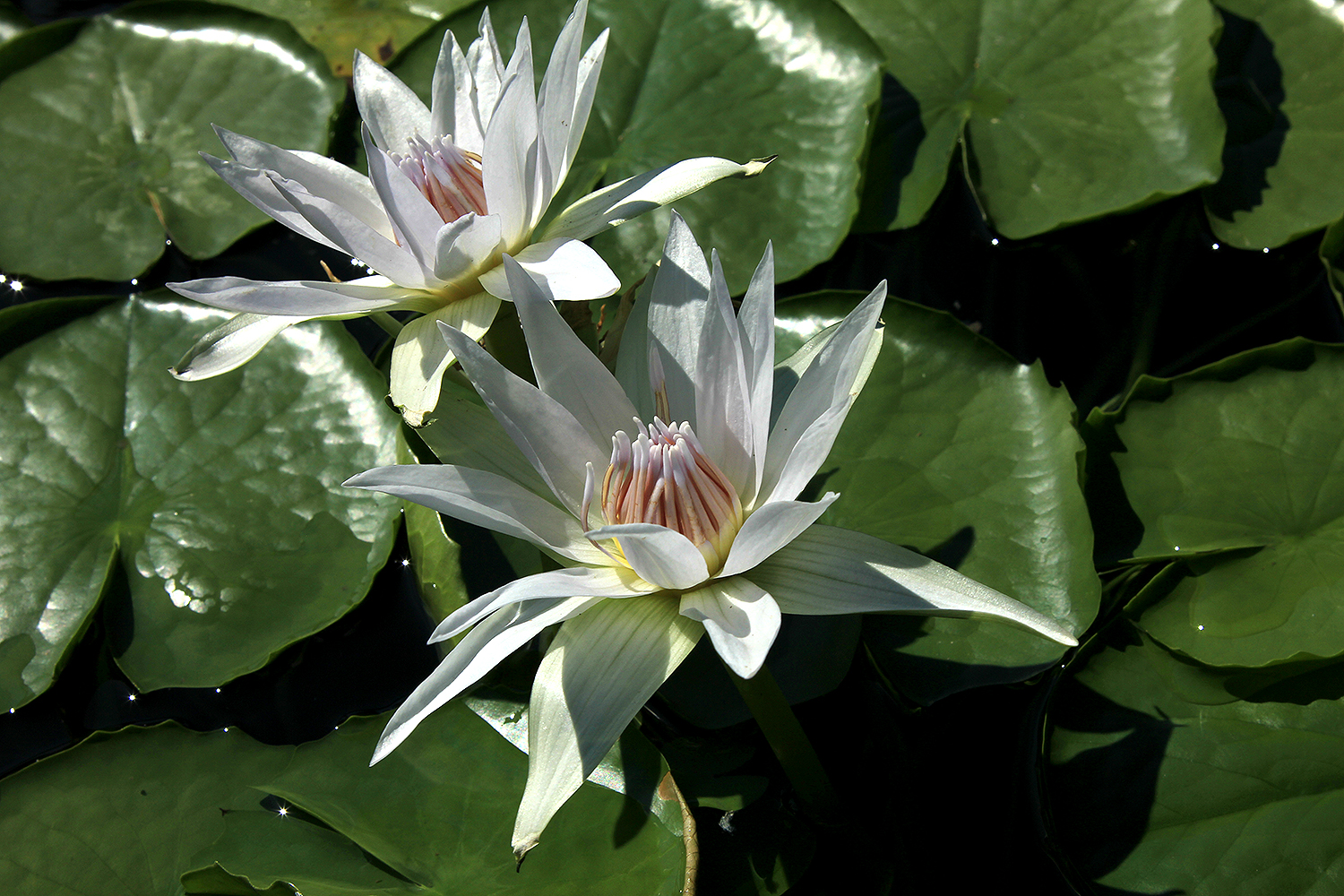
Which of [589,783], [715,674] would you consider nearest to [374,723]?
[589,783]

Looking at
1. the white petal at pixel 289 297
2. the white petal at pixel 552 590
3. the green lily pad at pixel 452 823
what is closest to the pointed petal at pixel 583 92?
the white petal at pixel 289 297

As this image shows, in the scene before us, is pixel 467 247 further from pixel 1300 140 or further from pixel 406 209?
pixel 1300 140

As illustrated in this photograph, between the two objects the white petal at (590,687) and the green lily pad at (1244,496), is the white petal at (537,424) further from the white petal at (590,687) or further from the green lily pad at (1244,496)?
the green lily pad at (1244,496)

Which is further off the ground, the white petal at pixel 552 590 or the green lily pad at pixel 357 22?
the green lily pad at pixel 357 22

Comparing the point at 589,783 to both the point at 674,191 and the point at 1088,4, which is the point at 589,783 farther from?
the point at 1088,4

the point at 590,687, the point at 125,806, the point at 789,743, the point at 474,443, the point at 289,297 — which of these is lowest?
the point at 125,806

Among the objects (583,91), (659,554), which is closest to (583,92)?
(583,91)
